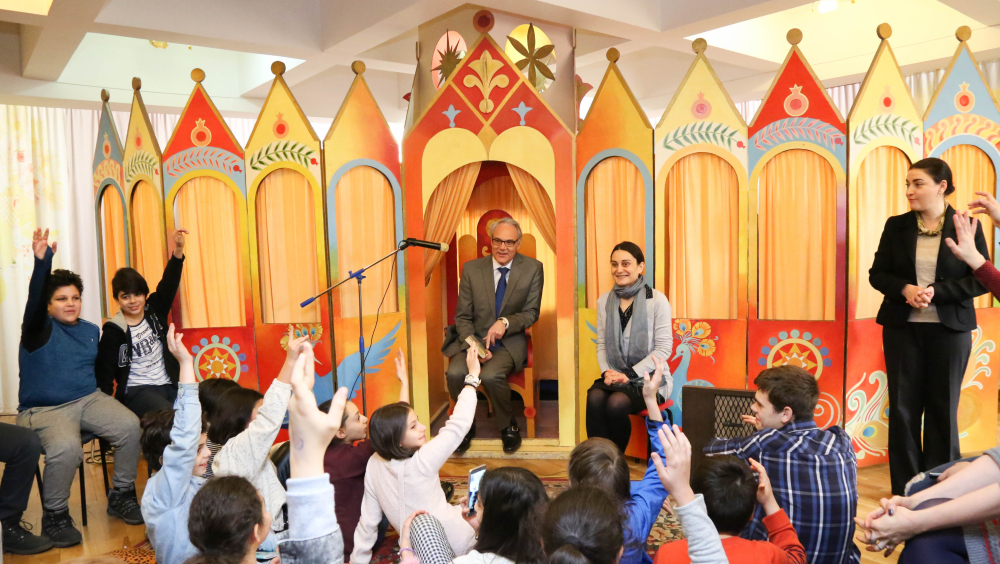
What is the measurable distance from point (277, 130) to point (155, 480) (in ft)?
9.13

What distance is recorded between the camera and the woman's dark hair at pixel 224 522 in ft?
5.32

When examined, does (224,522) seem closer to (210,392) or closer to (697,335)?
(210,392)

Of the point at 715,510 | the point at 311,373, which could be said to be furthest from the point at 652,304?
the point at 311,373

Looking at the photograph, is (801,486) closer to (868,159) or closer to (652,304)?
(652,304)

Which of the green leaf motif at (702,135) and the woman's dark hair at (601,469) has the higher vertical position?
the green leaf motif at (702,135)

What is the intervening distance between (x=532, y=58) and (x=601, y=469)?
10.8ft

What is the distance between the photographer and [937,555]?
1770 mm

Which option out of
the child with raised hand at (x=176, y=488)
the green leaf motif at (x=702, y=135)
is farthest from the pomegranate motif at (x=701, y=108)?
the child with raised hand at (x=176, y=488)

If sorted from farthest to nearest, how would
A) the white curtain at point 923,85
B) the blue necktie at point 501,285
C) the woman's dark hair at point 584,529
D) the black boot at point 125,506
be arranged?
the white curtain at point 923,85, the blue necktie at point 501,285, the black boot at point 125,506, the woman's dark hair at point 584,529

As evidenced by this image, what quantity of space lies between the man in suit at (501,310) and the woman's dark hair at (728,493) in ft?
8.16

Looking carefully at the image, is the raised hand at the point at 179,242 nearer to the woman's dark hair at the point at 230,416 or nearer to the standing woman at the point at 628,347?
the woman's dark hair at the point at 230,416

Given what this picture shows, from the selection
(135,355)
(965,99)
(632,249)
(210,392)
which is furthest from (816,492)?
(135,355)

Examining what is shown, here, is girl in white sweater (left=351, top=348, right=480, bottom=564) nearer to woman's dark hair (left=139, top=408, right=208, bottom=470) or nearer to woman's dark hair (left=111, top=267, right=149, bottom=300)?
woman's dark hair (left=139, top=408, right=208, bottom=470)

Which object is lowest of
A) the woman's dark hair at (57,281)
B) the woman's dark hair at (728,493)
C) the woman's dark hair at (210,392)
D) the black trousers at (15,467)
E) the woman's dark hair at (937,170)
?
the black trousers at (15,467)
